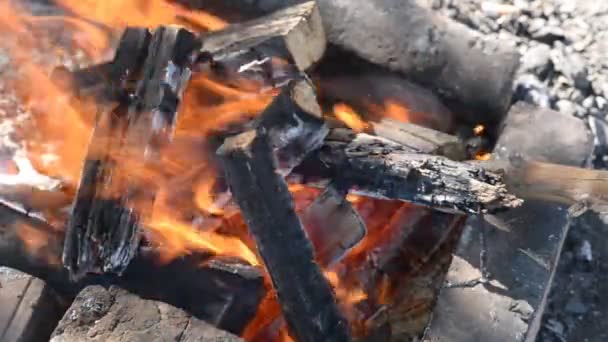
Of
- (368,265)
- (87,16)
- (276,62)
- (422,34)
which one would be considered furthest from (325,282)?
(87,16)

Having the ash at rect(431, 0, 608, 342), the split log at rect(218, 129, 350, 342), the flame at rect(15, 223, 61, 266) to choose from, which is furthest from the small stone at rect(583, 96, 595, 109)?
the flame at rect(15, 223, 61, 266)

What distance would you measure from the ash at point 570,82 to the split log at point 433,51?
5.2 inches

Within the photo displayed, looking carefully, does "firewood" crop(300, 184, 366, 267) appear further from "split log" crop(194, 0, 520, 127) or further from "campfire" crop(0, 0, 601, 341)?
"split log" crop(194, 0, 520, 127)

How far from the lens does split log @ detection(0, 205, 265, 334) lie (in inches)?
72.4

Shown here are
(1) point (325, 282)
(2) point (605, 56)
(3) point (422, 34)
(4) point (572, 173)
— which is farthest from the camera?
(2) point (605, 56)

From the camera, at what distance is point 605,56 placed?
2.44 meters

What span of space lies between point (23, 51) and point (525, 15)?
4.80 ft

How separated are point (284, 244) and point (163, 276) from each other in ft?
1.04

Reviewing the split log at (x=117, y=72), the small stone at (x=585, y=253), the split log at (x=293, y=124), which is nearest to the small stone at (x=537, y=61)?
the small stone at (x=585, y=253)

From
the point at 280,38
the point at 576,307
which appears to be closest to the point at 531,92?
the point at 576,307

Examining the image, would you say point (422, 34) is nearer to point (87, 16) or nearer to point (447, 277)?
point (447, 277)

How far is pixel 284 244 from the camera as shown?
174 centimetres

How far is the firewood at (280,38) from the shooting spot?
1.96 meters

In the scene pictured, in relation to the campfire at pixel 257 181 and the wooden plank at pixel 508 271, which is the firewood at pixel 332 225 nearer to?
the campfire at pixel 257 181
